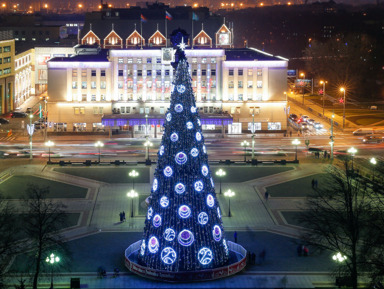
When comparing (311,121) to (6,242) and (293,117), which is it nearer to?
(293,117)

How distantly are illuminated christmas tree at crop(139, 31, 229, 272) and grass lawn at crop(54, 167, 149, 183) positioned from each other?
3063 centimetres

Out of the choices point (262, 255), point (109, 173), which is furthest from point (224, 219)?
point (109, 173)

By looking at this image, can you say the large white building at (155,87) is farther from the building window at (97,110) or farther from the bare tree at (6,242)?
the bare tree at (6,242)

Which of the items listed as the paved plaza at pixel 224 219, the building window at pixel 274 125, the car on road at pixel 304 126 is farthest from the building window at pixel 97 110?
the paved plaza at pixel 224 219

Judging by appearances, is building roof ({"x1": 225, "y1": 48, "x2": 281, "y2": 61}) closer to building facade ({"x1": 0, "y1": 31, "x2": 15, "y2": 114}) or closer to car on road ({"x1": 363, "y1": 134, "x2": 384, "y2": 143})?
car on road ({"x1": 363, "y1": 134, "x2": 384, "y2": 143})

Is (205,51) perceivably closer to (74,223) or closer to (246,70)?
(246,70)

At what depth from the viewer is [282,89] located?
116m

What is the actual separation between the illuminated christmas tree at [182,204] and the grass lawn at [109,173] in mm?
30629

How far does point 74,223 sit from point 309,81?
11280cm

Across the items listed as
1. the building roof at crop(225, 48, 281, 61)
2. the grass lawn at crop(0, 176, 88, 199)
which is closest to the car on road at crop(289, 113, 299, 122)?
the building roof at crop(225, 48, 281, 61)

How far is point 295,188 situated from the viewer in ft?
241

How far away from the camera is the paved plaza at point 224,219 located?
47.7 metres

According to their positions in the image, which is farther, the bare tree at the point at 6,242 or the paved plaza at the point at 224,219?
the paved plaza at the point at 224,219

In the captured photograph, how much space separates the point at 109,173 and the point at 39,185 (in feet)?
29.0
